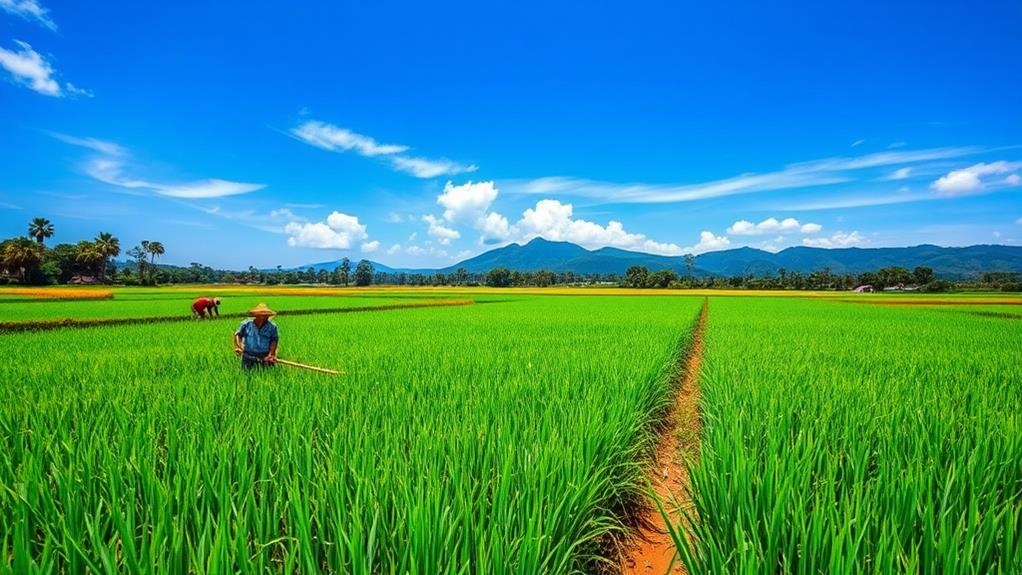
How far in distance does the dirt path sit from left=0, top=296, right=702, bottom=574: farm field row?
236 mm

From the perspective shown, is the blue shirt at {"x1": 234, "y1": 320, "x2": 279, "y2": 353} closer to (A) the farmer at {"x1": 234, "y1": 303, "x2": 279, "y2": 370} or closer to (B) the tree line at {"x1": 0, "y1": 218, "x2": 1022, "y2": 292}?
(A) the farmer at {"x1": 234, "y1": 303, "x2": 279, "y2": 370}

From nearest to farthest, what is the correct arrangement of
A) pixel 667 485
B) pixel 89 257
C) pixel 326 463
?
1. pixel 326 463
2. pixel 667 485
3. pixel 89 257

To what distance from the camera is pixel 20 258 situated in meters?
59.9

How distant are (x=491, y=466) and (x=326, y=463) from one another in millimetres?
1037

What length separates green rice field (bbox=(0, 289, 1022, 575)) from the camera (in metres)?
1.83

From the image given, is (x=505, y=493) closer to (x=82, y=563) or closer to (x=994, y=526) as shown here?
(x=82, y=563)

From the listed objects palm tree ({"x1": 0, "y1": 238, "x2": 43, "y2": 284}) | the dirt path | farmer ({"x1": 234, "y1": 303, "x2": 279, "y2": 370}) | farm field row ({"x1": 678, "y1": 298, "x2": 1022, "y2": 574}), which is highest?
palm tree ({"x1": 0, "y1": 238, "x2": 43, "y2": 284})

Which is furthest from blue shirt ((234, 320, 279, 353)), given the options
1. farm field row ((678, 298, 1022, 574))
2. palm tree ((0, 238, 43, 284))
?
palm tree ((0, 238, 43, 284))

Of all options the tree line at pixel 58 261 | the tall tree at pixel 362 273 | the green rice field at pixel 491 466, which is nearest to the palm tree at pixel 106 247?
the tree line at pixel 58 261

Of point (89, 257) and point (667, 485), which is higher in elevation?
point (89, 257)

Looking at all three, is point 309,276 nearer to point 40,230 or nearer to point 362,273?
point 362,273

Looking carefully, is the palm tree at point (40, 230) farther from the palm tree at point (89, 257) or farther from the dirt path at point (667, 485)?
the dirt path at point (667, 485)

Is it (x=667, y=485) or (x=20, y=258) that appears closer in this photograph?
(x=667, y=485)

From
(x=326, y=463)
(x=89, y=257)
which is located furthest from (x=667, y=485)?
(x=89, y=257)
